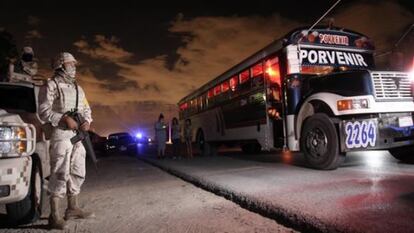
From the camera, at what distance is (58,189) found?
14.0ft

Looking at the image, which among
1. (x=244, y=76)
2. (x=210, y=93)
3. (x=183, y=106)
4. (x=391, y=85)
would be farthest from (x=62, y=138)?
(x=183, y=106)

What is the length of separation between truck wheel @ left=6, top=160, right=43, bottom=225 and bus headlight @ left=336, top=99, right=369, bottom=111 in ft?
17.6

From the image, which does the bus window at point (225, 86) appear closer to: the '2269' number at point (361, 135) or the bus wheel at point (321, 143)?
the bus wheel at point (321, 143)

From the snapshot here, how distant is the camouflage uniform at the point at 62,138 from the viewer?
4270 mm

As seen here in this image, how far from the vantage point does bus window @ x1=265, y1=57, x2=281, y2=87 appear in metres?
9.31

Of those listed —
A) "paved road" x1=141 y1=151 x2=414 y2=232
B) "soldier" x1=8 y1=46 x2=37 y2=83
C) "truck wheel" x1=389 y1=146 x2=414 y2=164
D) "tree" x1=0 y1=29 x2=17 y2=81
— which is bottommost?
"paved road" x1=141 y1=151 x2=414 y2=232

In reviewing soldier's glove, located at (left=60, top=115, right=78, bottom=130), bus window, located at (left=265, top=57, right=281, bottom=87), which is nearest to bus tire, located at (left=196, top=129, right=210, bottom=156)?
bus window, located at (left=265, top=57, right=281, bottom=87)

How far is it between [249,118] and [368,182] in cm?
571

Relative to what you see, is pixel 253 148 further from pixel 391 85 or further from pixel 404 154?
pixel 391 85

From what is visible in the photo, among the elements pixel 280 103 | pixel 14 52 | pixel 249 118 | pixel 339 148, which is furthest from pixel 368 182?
pixel 14 52

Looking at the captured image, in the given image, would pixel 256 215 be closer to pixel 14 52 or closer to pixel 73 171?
pixel 73 171

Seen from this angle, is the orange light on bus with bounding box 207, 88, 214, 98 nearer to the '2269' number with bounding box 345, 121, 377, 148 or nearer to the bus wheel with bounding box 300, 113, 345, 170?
the bus wheel with bounding box 300, 113, 345, 170

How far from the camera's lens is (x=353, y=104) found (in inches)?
278

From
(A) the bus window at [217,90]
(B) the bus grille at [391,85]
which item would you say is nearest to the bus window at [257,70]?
(A) the bus window at [217,90]
